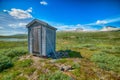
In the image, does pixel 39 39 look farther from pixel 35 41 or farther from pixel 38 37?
pixel 35 41

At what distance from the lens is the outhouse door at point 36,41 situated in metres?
14.9

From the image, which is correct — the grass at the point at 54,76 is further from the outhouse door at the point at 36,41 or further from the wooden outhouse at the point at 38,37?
Result: the outhouse door at the point at 36,41

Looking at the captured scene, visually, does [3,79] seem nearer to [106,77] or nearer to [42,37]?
[42,37]

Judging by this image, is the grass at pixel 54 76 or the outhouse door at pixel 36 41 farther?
the outhouse door at pixel 36 41

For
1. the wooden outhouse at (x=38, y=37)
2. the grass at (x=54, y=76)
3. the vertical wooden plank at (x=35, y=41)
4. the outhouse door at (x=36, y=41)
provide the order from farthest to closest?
the vertical wooden plank at (x=35, y=41) < the outhouse door at (x=36, y=41) < the wooden outhouse at (x=38, y=37) < the grass at (x=54, y=76)

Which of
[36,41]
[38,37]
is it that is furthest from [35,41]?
[38,37]

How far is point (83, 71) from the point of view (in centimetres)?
1055

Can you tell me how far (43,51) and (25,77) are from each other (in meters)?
5.07

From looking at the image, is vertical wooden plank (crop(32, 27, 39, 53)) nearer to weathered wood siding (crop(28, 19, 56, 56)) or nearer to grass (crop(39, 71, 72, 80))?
weathered wood siding (crop(28, 19, 56, 56))

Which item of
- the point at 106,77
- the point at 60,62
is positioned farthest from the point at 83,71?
the point at 60,62

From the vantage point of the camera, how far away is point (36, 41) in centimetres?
1519

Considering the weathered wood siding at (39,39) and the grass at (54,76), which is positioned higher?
the weathered wood siding at (39,39)

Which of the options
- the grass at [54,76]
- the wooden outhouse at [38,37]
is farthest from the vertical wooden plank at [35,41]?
the grass at [54,76]

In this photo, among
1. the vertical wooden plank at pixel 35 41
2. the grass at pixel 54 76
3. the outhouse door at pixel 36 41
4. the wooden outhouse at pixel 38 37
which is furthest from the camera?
the vertical wooden plank at pixel 35 41
